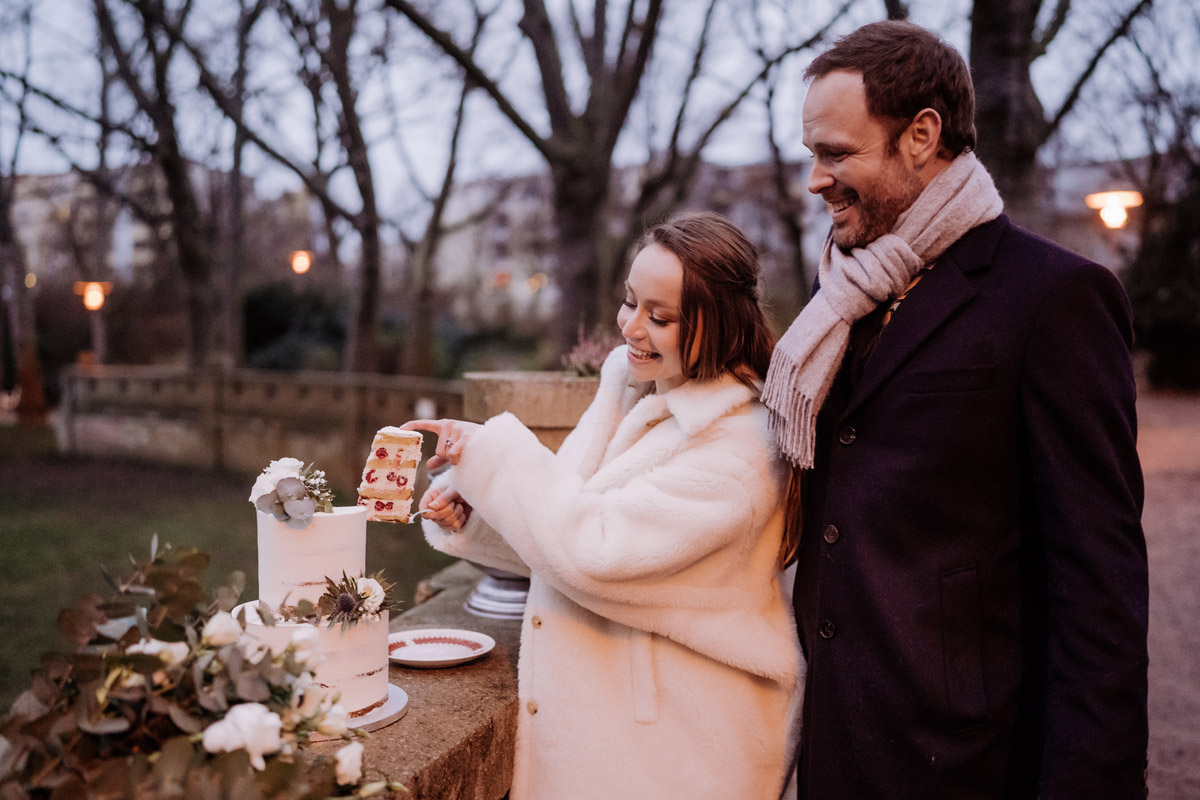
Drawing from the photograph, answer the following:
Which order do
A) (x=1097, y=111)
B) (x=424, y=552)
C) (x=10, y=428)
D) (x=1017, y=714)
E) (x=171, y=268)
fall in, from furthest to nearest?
(x=171, y=268)
(x=10, y=428)
(x=1097, y=111)
(x=424, y=552)
(x=1017, y=714)

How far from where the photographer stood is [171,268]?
80.2ft

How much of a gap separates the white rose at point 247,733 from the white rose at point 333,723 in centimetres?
12

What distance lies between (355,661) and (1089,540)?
63.3 inches

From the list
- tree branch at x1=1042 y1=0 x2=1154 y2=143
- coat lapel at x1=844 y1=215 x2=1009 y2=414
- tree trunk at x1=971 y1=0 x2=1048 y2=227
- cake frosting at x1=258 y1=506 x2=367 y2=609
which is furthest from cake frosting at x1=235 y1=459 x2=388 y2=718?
tree branch at x1=1042 y1=0 x2=1154 y2=143

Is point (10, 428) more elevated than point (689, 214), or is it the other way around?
point (689, 214)

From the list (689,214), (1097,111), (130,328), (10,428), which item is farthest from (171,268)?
(689,214)

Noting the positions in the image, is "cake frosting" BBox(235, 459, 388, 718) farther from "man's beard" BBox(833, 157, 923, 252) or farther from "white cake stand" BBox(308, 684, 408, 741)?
"man's beard" BBox(833, 157, 923, 252)

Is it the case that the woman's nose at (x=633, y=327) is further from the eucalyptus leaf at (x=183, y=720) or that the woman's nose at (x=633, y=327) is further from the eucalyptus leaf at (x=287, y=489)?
the eucalyptus leaf at (x=183, y=720)

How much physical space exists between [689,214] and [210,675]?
5.69 ft

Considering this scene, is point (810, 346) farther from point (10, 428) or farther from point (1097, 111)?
Result: point (10, 428)

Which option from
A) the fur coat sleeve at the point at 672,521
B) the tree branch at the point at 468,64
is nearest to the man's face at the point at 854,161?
the fur coat sleeve at the point at 672,521

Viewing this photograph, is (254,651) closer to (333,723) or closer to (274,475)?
(333,723)

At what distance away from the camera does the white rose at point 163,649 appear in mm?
1472

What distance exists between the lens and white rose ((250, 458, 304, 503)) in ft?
6.50
